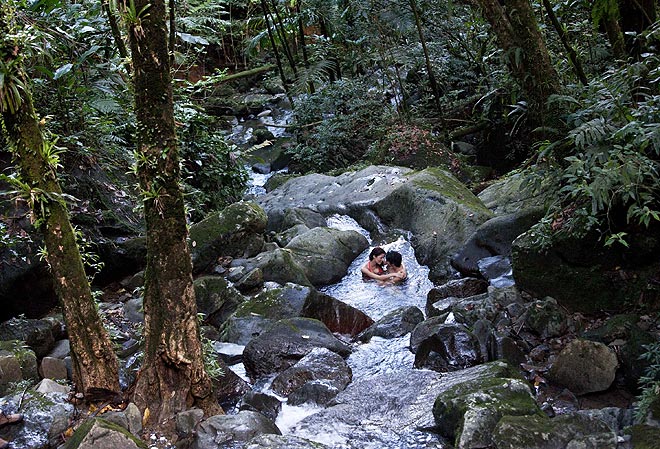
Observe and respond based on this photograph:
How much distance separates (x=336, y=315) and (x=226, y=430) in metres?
3.05

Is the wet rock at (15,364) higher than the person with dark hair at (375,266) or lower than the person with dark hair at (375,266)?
higher

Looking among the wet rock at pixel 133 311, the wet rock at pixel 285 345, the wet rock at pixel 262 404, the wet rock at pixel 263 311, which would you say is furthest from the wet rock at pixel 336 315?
the wet rock at pixel 262 404

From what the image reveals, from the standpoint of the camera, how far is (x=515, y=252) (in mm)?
6000

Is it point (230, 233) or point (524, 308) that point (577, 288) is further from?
point (230, 233)

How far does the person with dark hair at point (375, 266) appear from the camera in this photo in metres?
8.33

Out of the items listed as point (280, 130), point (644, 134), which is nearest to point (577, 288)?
point (644, 134)

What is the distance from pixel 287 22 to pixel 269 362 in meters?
11.6

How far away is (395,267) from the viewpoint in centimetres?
830

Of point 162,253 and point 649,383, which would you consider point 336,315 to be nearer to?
point 162,253

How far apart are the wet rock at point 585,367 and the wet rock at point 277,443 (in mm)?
2082

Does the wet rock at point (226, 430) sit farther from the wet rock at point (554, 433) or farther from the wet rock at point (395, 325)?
the wet rock at point (395, 325)

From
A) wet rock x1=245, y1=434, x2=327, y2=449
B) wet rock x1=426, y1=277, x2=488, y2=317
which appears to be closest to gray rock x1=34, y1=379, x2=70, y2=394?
wet rock x1=245, y1=434, x2=327, y2=449

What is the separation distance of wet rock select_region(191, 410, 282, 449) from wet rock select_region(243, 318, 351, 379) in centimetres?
144

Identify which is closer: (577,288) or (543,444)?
(543,444)
